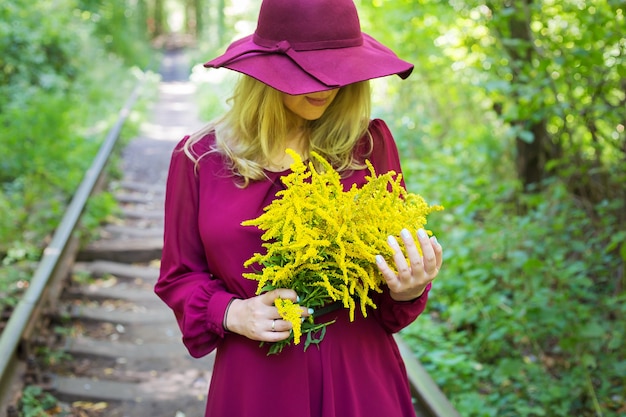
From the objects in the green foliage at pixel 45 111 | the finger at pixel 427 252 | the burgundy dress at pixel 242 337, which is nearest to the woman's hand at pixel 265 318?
the burgundy dress at pixel 242 337

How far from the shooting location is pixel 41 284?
502 centimetres

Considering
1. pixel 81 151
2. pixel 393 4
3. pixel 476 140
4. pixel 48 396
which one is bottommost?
pixel 48 396

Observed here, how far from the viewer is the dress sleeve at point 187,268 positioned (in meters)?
2.07

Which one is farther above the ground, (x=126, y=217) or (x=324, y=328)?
(x=324, y=328)

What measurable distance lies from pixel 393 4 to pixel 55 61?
9.64 meters

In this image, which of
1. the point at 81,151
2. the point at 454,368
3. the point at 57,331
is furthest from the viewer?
the point at 81,151

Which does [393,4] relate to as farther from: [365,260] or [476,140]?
[365,260]

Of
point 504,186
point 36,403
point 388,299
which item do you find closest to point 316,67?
point 388,299

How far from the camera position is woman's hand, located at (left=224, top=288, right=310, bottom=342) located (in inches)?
73.1

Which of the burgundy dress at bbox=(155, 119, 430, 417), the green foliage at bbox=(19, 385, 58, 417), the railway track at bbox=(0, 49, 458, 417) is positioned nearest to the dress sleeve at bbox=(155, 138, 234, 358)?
the burgundy dress at bbox=(155, 119, 430, 417)

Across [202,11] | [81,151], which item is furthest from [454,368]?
[202,11]

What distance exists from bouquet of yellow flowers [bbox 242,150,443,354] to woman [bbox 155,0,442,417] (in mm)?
102

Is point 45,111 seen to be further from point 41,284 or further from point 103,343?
point 103,343

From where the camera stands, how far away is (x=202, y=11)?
3894 cm
